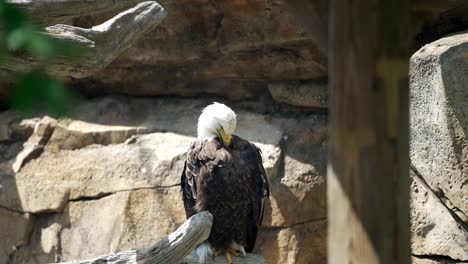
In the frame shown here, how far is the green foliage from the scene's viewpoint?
3.20 feet

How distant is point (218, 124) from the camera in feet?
15.9

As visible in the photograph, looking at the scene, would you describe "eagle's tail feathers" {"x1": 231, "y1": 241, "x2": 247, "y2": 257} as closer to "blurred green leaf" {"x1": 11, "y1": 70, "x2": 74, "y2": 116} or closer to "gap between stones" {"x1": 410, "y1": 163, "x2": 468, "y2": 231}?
"gap between stones" {"x1": 410, "y1": 163, "x2": 468, "y2": 231}

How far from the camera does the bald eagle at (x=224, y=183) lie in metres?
4.77

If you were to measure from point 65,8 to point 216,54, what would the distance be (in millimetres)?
2621

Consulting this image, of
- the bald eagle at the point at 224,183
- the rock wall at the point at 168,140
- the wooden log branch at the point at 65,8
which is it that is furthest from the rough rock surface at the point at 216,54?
the wooden log branch at the point at 65,8

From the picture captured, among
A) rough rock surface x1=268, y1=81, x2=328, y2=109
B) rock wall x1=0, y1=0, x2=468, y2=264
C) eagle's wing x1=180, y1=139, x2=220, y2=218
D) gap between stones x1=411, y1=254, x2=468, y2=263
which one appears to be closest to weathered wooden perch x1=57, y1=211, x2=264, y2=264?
eagle's wing x1=180, y1=139, x2=220, y2=218

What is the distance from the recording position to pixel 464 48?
4.55m

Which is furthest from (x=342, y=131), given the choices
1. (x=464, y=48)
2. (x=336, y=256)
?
(x=464, y=48)

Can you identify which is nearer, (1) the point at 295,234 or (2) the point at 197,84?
(1) the point at 295,234

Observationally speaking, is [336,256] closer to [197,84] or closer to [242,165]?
[242,165]

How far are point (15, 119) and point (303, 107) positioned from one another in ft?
6.97

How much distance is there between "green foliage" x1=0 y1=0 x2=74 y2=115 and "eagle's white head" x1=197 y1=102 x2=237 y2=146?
3.82 m

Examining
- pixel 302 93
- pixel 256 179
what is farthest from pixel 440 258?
pixel 302 93

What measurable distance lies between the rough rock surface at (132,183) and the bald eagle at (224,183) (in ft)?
2.61
